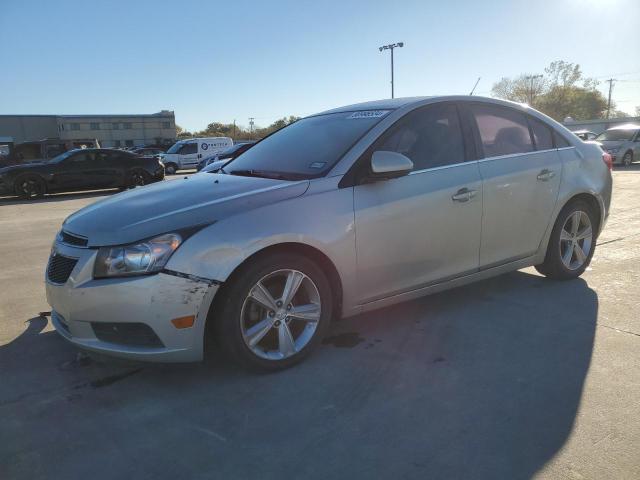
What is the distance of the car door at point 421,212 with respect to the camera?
3236mm

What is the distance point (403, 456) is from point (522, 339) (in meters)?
1.58

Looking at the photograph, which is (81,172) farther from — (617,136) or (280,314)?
(617,136)

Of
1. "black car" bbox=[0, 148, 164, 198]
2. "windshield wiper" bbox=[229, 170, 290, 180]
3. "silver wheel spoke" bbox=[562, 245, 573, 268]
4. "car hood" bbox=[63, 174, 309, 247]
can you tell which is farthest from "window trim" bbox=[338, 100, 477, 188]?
"black car" bbox=[0, 148, 164, 198]

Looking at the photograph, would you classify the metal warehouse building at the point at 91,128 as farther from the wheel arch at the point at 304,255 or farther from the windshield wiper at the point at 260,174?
the wheel arch at the point at 304,255

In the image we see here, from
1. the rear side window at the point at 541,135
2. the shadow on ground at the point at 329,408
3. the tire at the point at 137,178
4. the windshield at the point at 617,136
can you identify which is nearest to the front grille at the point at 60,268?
the shadow on ground at the point at 329,408

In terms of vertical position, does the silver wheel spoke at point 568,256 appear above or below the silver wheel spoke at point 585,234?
below

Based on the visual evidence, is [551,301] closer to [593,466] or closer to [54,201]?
[593,466]

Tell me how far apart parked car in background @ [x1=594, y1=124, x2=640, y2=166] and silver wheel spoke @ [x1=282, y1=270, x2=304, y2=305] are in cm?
1980

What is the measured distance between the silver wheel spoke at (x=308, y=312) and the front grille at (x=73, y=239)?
127 centimetres

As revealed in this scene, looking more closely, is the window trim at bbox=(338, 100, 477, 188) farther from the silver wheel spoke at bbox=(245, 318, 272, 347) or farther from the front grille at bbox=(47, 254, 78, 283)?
the front grille at bbox=(47, 254, 78, 283)

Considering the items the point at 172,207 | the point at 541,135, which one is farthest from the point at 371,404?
the point at 541,135

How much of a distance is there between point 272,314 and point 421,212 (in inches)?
49.0

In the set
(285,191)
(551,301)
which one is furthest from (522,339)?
(285,191)

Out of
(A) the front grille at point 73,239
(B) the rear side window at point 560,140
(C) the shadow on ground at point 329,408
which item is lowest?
(C) the shadow on ground at point 329,408
